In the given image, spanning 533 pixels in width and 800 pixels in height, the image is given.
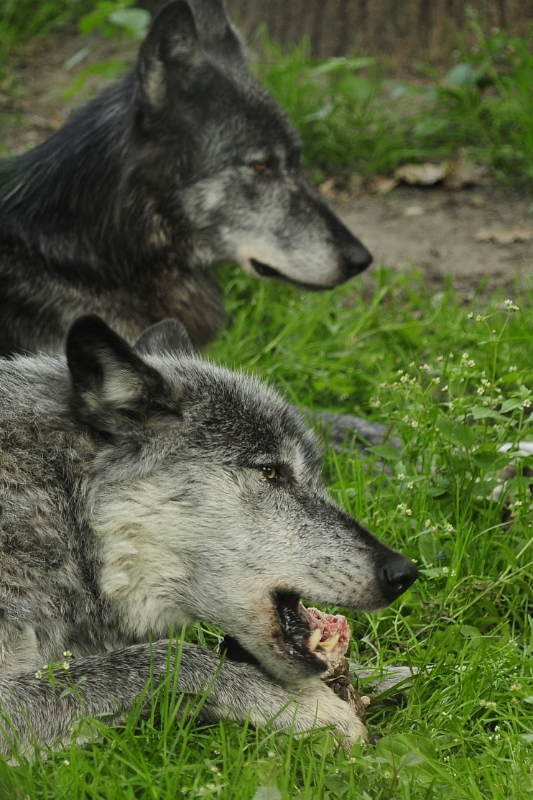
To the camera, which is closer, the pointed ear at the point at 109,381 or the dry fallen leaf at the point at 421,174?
the pointed ear at the point at 109,381

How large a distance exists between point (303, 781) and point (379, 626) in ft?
3.21

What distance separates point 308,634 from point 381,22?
661cm

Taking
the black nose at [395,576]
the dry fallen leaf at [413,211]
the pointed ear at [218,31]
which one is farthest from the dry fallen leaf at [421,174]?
the black nose at [395,576]

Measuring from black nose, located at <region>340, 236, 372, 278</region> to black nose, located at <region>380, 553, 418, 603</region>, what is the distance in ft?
9.20

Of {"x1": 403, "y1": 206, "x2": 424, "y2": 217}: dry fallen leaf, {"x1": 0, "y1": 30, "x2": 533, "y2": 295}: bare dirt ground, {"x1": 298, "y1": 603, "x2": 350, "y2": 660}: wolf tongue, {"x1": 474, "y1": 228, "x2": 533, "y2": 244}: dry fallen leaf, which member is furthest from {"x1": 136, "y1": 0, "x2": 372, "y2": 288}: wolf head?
{"x1": 298, "y1": 603, "x2": 350, "y2": 660}: wolf tongue

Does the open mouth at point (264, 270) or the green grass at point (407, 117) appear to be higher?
the open mouth at point (264, 270)

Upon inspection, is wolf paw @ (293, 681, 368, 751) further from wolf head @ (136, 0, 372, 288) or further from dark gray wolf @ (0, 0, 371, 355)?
wolf head @ (136, 0, 372, 288)

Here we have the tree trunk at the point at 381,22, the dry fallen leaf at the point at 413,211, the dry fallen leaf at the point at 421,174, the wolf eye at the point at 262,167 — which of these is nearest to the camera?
the wolf eye at the point at 262,167

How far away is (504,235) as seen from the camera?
7.20 metres

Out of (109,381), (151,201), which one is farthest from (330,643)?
(151,201)

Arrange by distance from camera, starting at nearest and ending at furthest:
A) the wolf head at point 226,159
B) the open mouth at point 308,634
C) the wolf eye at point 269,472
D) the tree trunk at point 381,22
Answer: the open mouth at point 308,634, the wolf eye at point 269,472, the wolf head at point 226,159, the tree trunk at point 381,22

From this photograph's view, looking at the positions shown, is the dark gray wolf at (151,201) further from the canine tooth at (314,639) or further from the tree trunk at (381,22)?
the tree trunk at (381,22)

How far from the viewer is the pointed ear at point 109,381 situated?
3008 millimetres

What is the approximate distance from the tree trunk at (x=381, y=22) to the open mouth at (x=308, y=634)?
20.7ft
